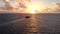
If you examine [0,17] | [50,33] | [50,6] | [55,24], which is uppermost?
[50,6]

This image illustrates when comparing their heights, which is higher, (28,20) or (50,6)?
(50,6)

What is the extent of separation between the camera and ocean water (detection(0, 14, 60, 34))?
3.07 meters

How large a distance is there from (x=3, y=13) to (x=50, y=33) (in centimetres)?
114

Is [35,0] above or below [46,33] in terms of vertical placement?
above

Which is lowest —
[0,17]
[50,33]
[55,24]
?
[50,33]

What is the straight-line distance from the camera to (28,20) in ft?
10.2

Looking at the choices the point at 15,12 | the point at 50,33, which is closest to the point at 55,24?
the point at 50,33

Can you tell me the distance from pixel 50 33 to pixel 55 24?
0.23 m

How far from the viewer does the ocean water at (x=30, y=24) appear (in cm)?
307

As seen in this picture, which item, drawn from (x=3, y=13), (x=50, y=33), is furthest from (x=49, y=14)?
(x=3, y=13)

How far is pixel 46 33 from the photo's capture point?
3.08 metres

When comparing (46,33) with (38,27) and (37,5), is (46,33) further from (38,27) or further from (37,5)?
(37,5)

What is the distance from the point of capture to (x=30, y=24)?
10.3 ft

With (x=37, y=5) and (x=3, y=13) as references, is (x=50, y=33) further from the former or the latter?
(x=3, y=13)
